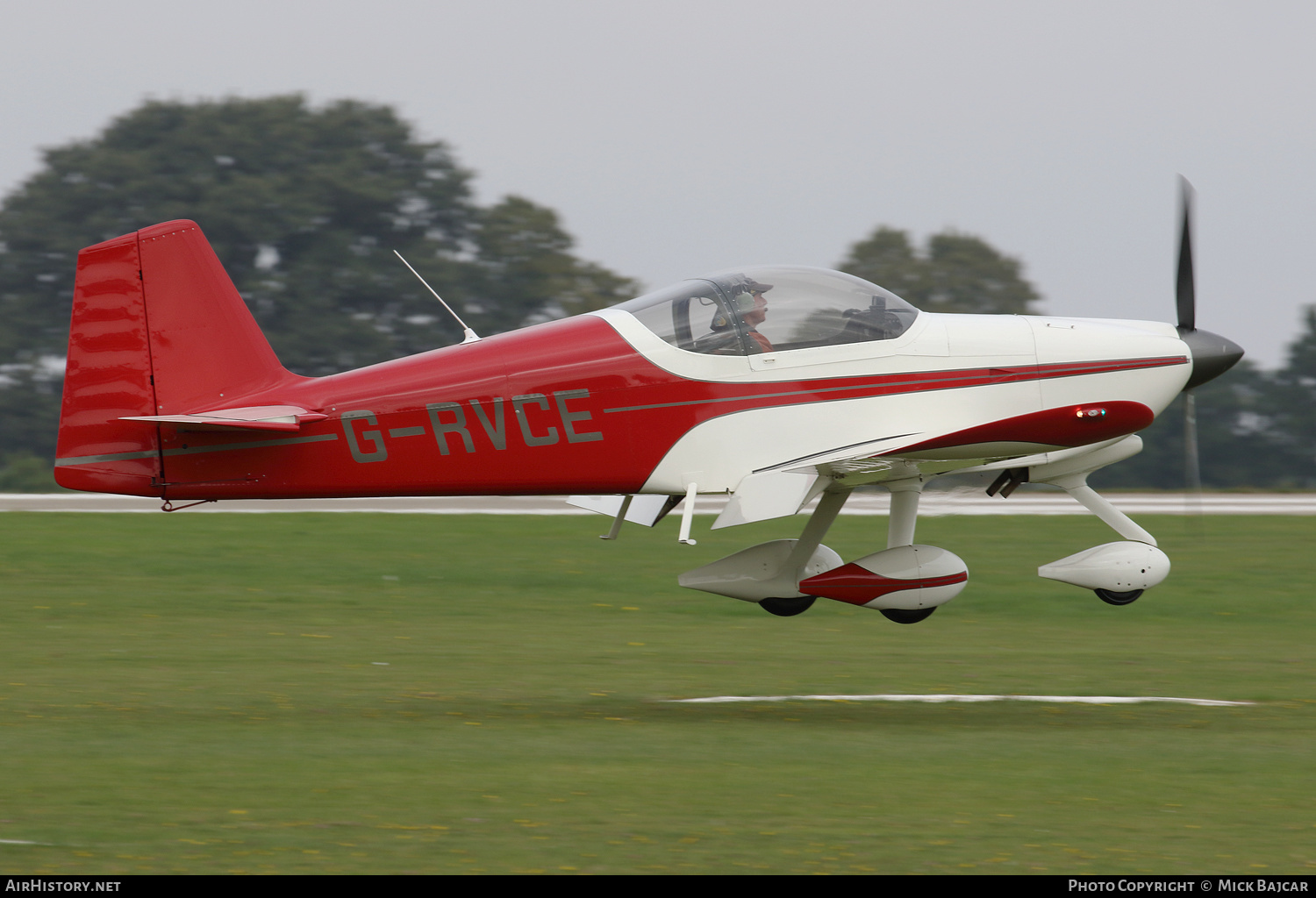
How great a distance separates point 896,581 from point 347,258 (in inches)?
1346

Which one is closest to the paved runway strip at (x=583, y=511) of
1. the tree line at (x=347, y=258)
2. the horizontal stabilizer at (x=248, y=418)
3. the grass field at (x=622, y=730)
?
the grass field at (x=622, y=730)

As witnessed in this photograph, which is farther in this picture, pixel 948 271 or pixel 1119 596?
pixel 948 271

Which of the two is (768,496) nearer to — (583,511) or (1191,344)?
(1191,344)

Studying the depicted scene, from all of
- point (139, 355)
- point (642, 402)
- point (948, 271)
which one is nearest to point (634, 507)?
point (642, 402)

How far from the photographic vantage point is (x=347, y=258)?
138 feet

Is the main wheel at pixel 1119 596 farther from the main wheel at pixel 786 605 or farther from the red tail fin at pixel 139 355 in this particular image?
the red tail fin at pixel 139 355

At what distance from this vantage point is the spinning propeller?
10.6m

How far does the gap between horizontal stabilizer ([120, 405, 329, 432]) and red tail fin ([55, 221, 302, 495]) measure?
154 mm

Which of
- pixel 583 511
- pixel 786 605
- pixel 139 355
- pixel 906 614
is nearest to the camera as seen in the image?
pixel 139 355

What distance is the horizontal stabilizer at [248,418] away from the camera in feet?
31.1

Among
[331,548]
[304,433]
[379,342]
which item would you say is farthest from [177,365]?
[379,342]

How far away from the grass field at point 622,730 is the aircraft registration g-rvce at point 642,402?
1457mm

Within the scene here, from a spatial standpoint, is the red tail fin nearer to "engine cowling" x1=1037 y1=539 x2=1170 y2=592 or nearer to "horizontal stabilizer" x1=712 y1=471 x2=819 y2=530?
"horizontal stabilizer" x1=712 y1=471 x2=819 y2=530

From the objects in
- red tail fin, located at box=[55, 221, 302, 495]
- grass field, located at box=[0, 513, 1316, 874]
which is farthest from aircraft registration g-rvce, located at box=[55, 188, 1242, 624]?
grass field, located at box=[0, 513, 1316, 874]
